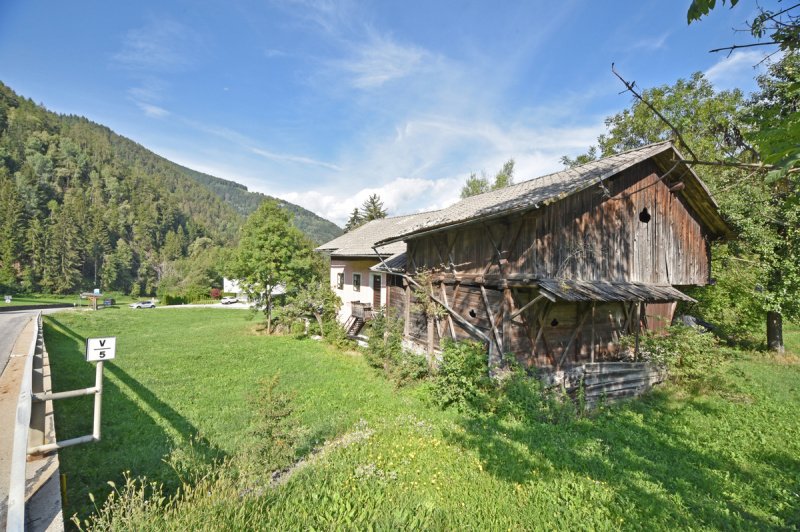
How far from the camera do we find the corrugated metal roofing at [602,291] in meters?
8.12

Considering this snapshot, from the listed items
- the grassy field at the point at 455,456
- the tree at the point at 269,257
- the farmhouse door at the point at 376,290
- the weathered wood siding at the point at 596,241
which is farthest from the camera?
the tree at the point at 269,257

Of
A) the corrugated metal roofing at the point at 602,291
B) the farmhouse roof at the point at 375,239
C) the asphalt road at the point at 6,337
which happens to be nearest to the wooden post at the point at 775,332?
the corrugated metal roofing at the point at 602,291

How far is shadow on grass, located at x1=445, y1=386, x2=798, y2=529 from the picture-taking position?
4.86 meters

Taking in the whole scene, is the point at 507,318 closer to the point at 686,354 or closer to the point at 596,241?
the point at 596,241

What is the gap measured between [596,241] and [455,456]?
7400 millimetres

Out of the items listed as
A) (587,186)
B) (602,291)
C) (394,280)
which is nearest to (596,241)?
(602,291)

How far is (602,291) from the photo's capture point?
888 cm

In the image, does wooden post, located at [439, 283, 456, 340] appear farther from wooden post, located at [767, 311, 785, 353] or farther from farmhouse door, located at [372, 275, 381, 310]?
wooden post, located at [767, 311, 785, 353]

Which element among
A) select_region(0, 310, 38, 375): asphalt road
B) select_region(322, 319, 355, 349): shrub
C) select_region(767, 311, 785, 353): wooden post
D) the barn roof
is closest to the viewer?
the barn roof

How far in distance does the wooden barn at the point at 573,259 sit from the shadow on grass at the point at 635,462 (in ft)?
7.84

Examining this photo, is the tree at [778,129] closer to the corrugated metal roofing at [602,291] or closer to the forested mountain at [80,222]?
the corrugated metal roofing at [602,291]

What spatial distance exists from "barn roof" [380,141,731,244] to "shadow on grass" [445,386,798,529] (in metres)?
5.07

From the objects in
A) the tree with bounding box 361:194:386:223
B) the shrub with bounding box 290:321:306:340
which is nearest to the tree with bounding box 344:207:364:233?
the tree with bounding box 361:194:386:223

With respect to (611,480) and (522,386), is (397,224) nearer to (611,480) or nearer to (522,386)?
(522,386)
